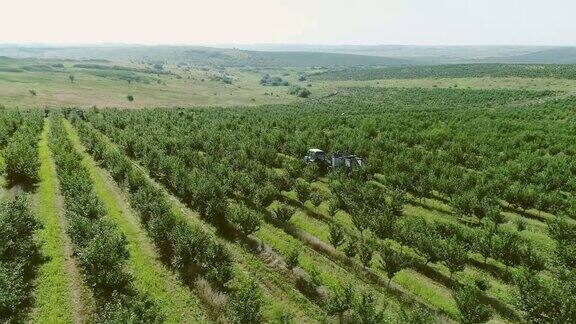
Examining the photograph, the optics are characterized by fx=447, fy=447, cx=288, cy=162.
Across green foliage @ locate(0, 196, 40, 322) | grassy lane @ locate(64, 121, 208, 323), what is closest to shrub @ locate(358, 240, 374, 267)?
grassy lane @ locate(64, 121, 208, 323)

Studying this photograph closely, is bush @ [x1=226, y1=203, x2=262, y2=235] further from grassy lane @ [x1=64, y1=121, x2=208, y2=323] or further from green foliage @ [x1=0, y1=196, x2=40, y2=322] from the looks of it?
green foliage @ [x1=0, y1=196, x2=40, y2=322]

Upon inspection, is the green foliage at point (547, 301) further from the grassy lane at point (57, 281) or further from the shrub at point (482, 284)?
the grassy lane at point (57, 281)

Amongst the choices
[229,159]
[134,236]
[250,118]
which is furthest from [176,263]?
[250,118]

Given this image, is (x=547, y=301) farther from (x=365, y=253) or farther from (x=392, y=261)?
(x=365, y=253)

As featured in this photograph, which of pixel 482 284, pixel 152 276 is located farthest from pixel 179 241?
pixel 482 284

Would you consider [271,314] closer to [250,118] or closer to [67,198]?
[67,198]

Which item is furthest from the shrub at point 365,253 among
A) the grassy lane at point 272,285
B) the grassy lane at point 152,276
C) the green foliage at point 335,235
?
the grassy lane at point 152,276

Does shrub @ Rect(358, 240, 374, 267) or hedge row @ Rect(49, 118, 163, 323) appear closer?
hedge row @ Rect(49, 118, 163, 323)
